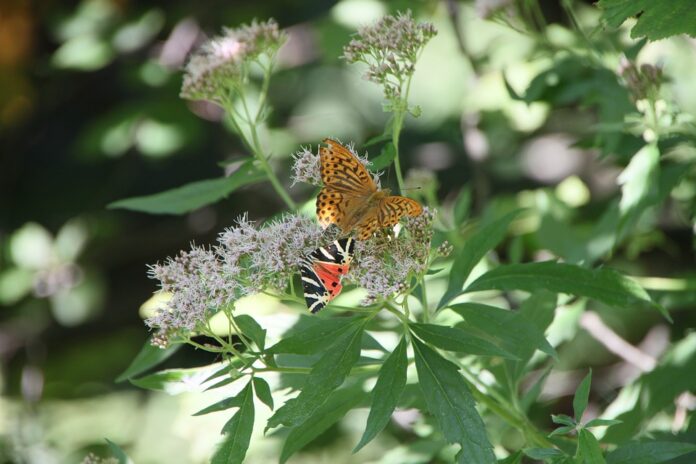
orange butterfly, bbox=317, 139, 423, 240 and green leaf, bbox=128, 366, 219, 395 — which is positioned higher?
orange butterfly, bbox=317, 139, 423, 240

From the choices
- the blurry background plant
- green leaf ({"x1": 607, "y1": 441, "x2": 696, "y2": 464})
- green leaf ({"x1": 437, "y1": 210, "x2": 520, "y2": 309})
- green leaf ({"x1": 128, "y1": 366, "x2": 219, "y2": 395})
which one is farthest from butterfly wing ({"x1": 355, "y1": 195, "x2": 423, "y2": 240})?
the blurry background plant

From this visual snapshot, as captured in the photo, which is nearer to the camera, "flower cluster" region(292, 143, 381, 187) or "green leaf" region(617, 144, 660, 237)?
"flower cluster" region(292, 143, 381, 187)

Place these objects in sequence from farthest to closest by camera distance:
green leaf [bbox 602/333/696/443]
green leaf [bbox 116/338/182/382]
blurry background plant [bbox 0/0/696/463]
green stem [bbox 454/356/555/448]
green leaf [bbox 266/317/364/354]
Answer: blurry background plant [bbox 0/0/696/463], green leaf [bbox 602/333/696/443], green leaf [bbox 116/338/182/382], green stem [bbox 454/356/555/448], green leaf [bbox 266/317/364/354]

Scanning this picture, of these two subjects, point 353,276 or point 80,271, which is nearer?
point 353,276

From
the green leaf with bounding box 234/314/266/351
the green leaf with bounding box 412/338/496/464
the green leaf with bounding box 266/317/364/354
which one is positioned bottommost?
the green leaf with bounding box 412/338/496/464

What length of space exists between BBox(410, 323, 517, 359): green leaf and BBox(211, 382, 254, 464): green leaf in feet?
0.99

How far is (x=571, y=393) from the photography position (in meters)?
3.07

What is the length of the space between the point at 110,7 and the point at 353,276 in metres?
2.67

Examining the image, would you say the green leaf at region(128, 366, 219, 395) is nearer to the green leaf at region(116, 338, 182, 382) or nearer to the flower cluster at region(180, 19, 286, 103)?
the green leaf at region(116, 338, 182, 382)

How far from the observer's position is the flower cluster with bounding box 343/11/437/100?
5.56 feet

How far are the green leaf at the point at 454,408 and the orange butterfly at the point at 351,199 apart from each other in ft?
0.80

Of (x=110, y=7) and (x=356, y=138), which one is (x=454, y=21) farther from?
(x=110, y=7)

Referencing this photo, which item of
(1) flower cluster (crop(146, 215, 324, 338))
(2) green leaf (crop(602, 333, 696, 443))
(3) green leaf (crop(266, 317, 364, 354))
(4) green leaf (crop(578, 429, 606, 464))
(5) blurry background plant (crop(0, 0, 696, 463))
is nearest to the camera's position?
(4) green leaf (crop(578, 429, 606, 464))

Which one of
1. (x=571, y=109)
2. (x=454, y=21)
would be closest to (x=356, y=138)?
(x=454, y=21)
